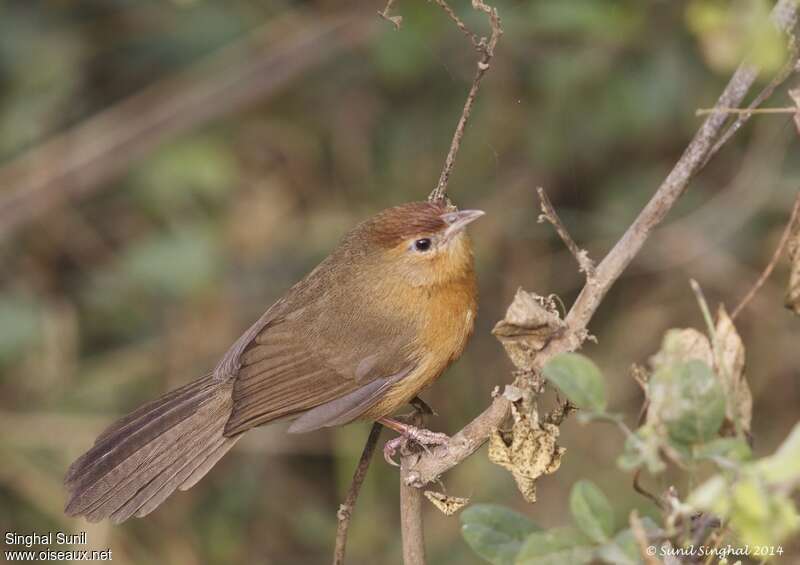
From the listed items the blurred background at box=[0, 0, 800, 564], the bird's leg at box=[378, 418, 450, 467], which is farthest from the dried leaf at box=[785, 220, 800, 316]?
the blurred background at box=[0, 0, 800, 564]

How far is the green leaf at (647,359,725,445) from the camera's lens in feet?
6.41

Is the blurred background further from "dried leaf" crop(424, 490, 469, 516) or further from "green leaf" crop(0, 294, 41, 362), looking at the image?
"dried leaf" crop(424, 490, 469, 516)

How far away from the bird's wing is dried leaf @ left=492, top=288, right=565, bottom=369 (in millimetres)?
1193

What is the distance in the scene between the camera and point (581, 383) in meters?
2.01

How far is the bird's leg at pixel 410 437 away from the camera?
133 inches

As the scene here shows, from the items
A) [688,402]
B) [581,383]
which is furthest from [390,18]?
[688,402]

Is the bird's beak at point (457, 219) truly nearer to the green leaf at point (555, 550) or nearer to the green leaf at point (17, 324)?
the green leaf at point (555, 550)

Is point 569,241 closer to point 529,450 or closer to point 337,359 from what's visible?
point 529,450

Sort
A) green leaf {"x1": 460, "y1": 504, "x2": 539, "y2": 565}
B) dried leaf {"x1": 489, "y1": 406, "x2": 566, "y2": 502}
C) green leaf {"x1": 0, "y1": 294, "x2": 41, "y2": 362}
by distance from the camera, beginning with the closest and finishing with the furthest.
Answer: green leaf {"x1": 460, "y1": 504, "x2": 539, "y2": 565}
dried leaf {"x1": 489, "y1": 406, "x2": 566, "y2": 502}
green leaf {"x1": 0, "y1": 294, "x2": 41, "y2": 362}

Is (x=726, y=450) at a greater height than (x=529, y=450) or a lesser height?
lesser

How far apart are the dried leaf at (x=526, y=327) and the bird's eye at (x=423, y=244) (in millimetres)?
1200

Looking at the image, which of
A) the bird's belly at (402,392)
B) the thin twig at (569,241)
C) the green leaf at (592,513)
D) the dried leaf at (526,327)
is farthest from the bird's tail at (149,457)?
the green leaf at (592,513)

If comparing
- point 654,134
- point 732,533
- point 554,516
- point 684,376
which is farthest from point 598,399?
point 654,134

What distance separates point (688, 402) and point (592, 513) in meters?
0.26
